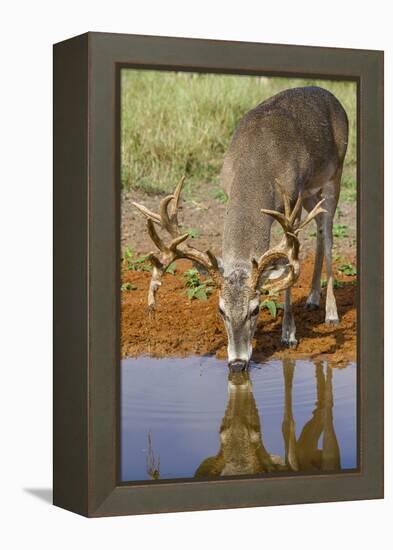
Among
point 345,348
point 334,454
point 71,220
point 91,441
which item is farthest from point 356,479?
point 71,220

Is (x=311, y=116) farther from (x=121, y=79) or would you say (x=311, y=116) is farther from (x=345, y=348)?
(x=121, y=79)

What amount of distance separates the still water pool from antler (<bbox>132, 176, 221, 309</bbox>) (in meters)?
0.58

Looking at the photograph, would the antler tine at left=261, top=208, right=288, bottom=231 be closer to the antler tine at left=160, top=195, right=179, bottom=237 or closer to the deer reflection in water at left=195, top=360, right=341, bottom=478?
the antler tine at left=160, top=195, right=179, bottom=237

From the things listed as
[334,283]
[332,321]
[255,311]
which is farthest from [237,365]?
[334,283]

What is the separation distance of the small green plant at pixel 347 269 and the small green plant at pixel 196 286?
4.30 ft

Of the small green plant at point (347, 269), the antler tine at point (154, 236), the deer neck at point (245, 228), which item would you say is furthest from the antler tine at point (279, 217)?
the small green plant at point (347, 269)

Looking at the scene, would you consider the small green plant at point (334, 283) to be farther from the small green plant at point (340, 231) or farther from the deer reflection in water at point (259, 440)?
the deer reflection in water at point (259, 440)

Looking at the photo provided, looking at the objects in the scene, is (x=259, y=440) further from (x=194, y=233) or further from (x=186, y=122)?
(x=186, y=122)

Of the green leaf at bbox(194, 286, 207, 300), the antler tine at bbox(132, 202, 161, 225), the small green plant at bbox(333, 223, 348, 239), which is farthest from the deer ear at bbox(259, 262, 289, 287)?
the small green plant at bbox(333, 223, 348, 239)

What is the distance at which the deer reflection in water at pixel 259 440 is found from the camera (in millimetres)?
10625

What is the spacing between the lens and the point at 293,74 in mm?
10812

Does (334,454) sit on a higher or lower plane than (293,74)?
lower

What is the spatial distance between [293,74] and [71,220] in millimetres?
1878

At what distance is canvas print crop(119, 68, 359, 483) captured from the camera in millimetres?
10641
